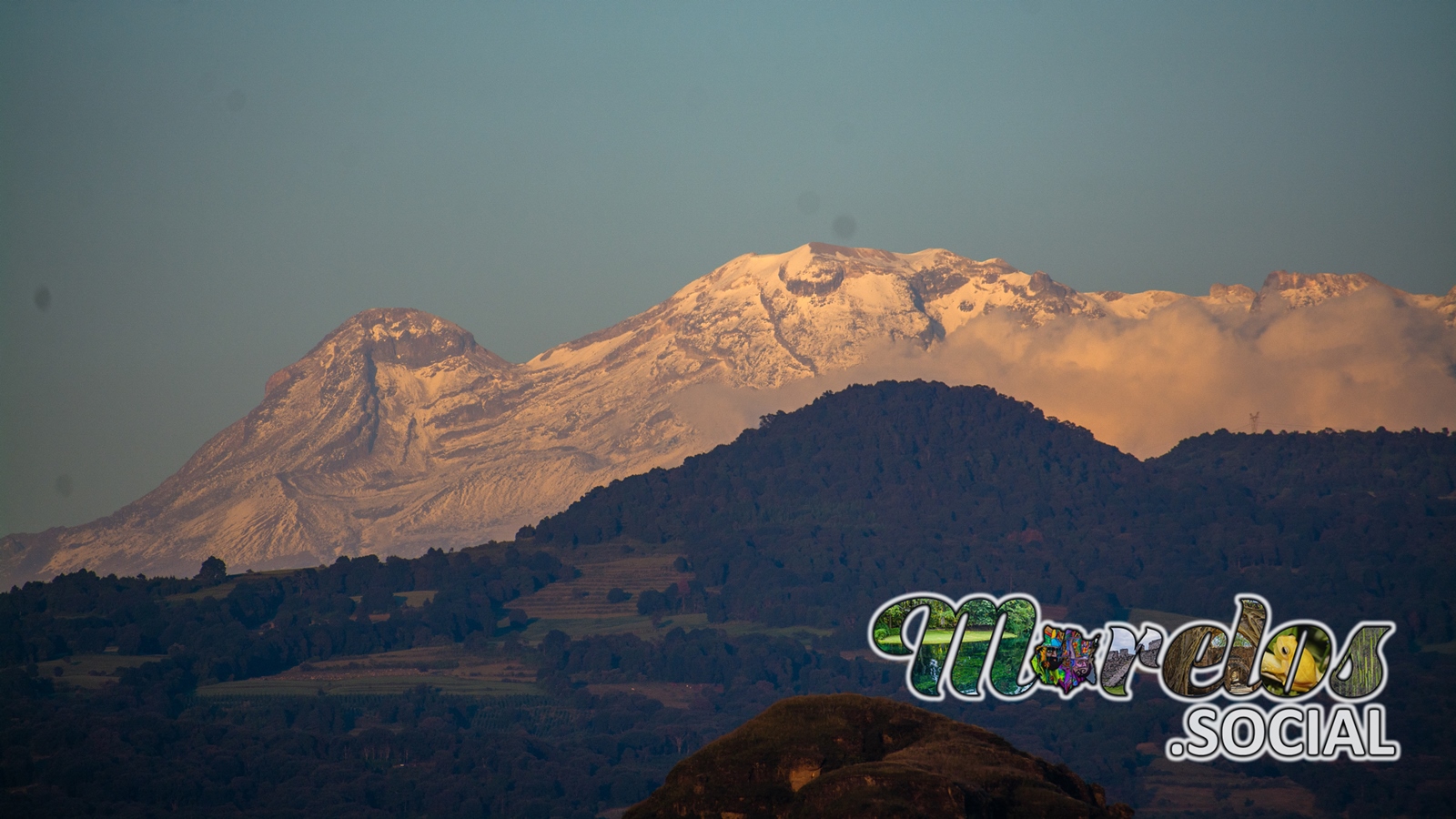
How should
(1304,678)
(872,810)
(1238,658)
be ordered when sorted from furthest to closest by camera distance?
1. (1238,658)
2. (1304,678)
3. (872,810)

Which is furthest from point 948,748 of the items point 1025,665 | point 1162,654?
point 1162,654

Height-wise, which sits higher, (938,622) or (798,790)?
(938,622)

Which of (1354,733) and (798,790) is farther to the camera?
(798,790)

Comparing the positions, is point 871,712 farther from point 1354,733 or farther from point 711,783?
point 1354,733

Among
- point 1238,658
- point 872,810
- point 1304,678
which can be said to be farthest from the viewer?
point 1238,658

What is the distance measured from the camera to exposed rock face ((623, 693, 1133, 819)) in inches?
3440

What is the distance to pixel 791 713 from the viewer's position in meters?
106

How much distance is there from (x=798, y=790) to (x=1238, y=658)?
960 inches

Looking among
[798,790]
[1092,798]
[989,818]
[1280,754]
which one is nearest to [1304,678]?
[1280,754]

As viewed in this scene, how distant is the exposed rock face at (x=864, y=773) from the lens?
8738 centimetres

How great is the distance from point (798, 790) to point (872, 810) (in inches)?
447

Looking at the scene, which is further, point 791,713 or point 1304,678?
point 791,713

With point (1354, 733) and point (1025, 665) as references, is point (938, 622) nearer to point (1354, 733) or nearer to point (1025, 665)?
point (1025, 665)

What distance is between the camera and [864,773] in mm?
90438
